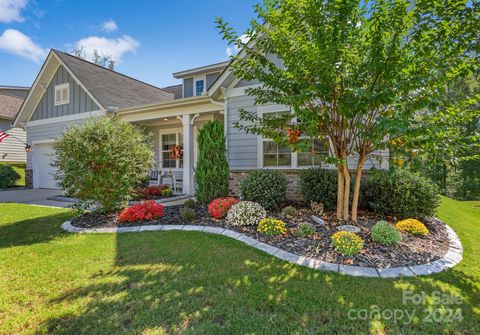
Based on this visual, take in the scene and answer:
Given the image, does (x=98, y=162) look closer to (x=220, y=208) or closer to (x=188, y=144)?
(x=220, y=208)

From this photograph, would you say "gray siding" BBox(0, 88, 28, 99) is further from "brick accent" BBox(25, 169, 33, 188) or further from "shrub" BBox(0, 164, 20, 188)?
"brick accent" BBox(25, 169, 33, 188)

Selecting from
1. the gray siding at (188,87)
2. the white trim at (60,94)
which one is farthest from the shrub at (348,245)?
the white trim at (60,94)

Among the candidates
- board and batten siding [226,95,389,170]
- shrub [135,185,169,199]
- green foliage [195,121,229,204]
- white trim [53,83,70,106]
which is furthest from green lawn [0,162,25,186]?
board and batten siding [226,95,389,170]

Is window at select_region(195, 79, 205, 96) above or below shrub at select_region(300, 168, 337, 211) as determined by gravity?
above

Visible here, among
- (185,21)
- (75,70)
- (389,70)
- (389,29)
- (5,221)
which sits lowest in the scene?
(5,221)

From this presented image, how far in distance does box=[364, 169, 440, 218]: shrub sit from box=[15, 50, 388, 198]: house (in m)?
1.99

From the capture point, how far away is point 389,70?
3.97m

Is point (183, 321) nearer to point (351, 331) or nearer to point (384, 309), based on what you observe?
point (351, 331)

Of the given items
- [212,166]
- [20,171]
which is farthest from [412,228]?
[20,171]

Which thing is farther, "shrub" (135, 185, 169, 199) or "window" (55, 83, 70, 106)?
"window" (55, 83, 70, 106)

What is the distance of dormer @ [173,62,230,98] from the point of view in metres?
12.3

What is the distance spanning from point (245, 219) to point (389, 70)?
3529 mm

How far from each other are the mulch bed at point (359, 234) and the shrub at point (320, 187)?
0.43 m

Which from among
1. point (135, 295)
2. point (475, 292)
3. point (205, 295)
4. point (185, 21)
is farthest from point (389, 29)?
point (185, 21)
